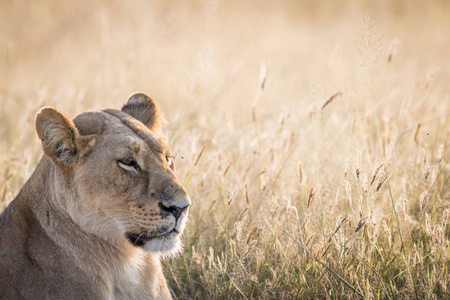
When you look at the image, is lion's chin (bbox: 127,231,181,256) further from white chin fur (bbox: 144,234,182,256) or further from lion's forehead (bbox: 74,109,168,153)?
lion's forehead (bbox: 74,109,168,153)

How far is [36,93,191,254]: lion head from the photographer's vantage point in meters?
2.99

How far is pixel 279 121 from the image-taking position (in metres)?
4.40

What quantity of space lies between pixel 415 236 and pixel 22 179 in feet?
11.0

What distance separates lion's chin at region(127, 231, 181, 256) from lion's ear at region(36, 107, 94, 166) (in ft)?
1.80

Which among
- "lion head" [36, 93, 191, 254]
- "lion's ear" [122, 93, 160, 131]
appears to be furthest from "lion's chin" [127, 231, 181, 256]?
"lion's ear" [122, 93, 160, 131]

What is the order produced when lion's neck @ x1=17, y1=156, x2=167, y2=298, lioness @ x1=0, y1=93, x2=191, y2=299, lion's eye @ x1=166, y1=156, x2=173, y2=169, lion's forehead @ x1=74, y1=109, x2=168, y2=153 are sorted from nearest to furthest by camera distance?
lioness @ x1=0, y1=93, x2=191, y2=299, lion's neck @ x1=17, y1=156, x2=167, y2=298, lion's forehead @ x1=74, y1=109, x2=168, y2=153, lion's eye @ x1=166, y1=156, x2=173, y2=169

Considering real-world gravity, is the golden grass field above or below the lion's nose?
below

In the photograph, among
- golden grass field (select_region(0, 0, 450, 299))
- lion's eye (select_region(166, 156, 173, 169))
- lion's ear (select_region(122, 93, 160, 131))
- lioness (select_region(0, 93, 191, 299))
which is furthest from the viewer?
lion's ear (select_region(122, 93, 160, 131))

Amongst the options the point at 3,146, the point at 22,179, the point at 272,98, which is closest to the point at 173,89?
the point at 272,98

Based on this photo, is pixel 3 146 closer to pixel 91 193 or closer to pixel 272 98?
pixel 272 98

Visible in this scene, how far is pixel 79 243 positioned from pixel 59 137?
0.60 m

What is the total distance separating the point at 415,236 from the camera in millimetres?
4102

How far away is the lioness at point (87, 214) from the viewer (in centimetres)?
294

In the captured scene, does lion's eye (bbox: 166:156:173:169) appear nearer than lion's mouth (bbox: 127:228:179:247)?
No
